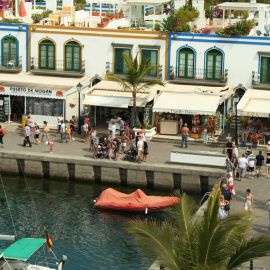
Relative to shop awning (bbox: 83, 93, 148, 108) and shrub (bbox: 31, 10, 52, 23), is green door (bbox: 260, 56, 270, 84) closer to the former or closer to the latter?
shop awning (bbox: 83, 93, 148, 108)

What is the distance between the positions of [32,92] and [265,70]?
46.4 ft

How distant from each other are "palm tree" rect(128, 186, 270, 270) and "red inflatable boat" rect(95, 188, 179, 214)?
18.4 meters

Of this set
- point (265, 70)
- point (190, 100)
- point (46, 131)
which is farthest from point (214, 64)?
point (46, 131)

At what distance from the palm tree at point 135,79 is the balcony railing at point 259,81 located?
18.7ft

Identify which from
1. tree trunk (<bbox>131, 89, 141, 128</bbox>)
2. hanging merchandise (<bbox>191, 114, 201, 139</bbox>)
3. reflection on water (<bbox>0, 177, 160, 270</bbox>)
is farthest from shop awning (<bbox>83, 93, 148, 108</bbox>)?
reflection on water (<bbox>0, 177, 160, 270</bbox>)

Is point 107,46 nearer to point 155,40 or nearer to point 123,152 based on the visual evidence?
point 155,40

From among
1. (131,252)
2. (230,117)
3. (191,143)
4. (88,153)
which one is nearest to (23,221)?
(131,252)

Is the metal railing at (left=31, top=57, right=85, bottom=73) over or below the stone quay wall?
over

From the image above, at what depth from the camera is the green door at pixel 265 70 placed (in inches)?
2078

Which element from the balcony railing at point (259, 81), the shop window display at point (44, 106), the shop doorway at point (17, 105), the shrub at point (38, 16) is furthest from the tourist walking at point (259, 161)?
the shrub at point (38, 16)

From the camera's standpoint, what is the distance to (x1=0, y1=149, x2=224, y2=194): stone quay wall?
45031 mm

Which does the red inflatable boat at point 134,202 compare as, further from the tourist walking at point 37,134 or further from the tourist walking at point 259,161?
the tourist walking at point 37,134

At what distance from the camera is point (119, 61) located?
55.5m

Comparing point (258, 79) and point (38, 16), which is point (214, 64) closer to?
point (258, 79)
